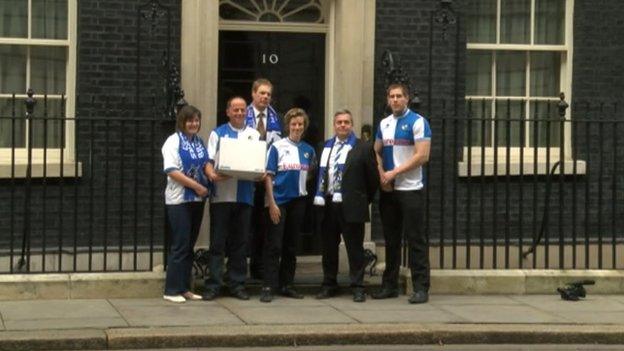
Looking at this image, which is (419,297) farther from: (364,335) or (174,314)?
(174,314)

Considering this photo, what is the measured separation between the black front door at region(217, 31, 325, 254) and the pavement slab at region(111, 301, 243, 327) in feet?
7.78

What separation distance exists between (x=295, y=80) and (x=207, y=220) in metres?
1.79

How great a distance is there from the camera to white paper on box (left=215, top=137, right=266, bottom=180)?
9.79 m

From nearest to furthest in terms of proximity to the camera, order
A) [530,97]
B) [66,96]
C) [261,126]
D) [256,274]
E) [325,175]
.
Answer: [325,175], [261,126], [256,274], [66,96], [530,97]

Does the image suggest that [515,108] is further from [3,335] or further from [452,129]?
[3,335]

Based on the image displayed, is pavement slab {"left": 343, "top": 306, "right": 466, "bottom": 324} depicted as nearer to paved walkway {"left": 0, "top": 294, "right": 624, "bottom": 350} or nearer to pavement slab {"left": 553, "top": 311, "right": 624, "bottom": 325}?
paved walkway {"left": 0, "top": 294, "right": 624, "bottom": 350}

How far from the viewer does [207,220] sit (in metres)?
11.5

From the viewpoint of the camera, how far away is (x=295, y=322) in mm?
9164

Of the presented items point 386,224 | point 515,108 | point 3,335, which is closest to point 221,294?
point 386,224

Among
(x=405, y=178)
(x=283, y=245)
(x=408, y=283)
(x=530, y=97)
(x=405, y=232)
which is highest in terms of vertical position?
(x=530, y=97)

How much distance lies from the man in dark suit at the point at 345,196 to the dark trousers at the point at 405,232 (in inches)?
10.3

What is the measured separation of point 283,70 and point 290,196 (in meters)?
2.26

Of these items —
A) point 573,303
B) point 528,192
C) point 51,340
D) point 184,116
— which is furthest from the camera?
point 528,192

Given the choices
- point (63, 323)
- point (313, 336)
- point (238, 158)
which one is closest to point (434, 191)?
point (238, 158)
